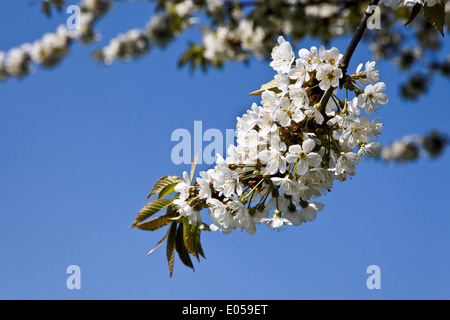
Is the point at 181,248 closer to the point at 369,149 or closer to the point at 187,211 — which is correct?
the point at 187,211

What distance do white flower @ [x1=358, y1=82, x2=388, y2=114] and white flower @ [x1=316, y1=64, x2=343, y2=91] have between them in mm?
108

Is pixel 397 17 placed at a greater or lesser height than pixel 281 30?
lesser

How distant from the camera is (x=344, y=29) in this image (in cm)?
527

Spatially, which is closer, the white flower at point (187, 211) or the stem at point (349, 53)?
the stem at point (349, 53)

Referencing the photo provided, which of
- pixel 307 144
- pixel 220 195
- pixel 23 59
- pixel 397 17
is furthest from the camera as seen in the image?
pixel 23 59

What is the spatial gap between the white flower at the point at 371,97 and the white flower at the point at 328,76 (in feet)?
0.35

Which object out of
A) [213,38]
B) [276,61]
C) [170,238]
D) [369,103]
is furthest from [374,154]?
[213,38]

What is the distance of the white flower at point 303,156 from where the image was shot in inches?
47.6

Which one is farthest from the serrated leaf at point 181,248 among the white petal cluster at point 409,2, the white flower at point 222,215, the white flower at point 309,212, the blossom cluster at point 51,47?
the blossom cluster at point 51,47

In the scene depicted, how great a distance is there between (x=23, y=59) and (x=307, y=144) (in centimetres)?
804

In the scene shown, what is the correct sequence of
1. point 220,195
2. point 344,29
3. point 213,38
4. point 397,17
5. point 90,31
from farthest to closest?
point 90,31 → point 213,38 → point 344,29 → point 397,17 → point 220,195

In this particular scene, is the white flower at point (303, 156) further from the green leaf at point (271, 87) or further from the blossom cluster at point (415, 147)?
the blossom cluster at point (415, 147)

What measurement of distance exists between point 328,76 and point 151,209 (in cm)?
74

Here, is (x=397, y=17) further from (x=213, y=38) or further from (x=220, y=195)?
(x=220, y=195)
